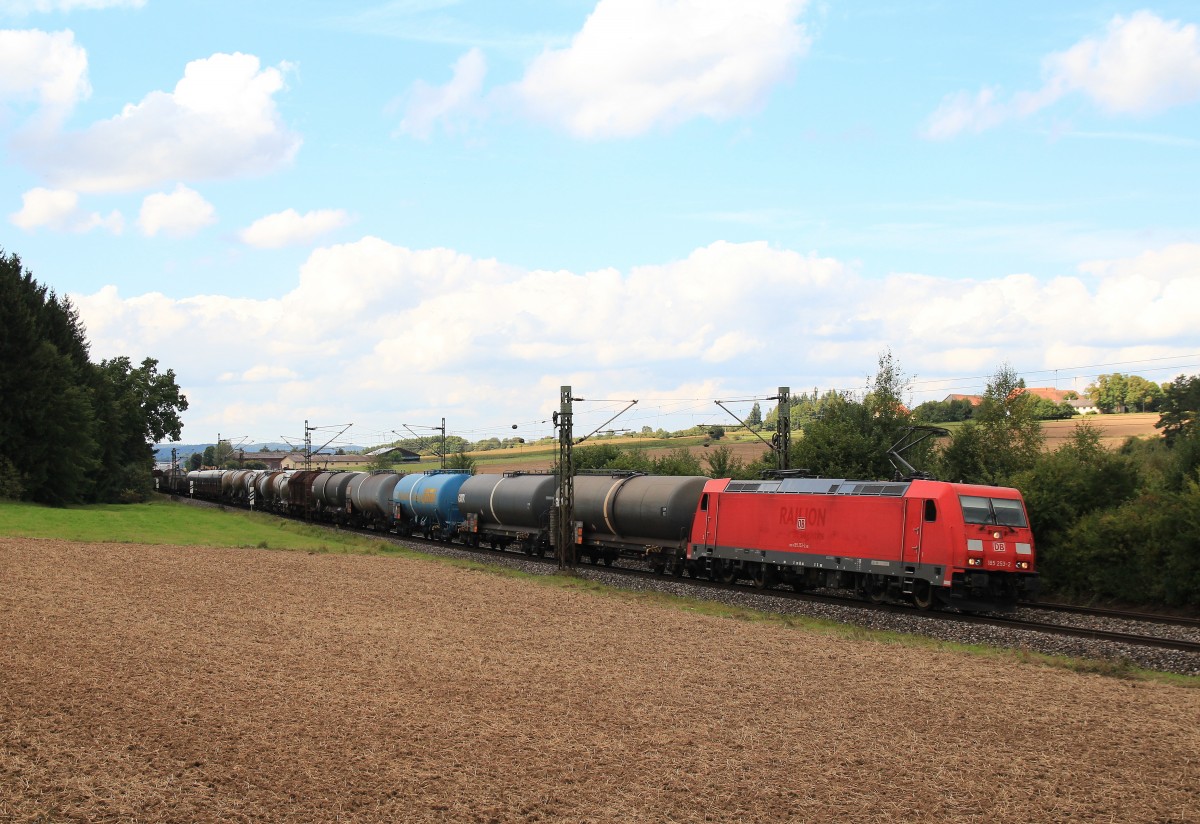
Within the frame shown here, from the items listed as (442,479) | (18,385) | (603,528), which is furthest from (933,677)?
(18,385)

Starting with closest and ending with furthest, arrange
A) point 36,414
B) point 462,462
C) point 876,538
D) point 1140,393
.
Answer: point 876,538, point 36,414, point 462,462, point 1140,393

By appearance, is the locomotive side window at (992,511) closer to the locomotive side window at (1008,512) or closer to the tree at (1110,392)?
the locomotive side window at (1008,512)

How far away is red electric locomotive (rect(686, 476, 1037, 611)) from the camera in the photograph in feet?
88.5

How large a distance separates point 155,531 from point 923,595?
106ft

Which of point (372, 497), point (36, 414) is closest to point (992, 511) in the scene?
point (372, 497)

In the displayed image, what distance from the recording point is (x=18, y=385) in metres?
66.6

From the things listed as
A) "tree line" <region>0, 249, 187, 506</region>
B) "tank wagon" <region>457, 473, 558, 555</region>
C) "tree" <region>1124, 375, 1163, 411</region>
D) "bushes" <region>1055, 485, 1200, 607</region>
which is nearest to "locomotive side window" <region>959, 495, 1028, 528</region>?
"bushes" <region>1055, 485, 1200, 607</region>

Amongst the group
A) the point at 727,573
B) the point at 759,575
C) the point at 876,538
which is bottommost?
the point at 727,573

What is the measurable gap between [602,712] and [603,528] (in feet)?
87.4

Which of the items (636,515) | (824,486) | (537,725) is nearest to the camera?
(537,725)

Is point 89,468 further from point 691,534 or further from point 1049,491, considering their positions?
point 1049,491

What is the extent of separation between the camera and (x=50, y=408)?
6812 centimetres

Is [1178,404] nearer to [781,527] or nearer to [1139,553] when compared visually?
[1139,553]

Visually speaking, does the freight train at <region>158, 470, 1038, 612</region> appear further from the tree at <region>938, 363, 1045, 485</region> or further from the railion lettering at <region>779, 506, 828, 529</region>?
the tree at <region>938, 363, 1045, 485</region>
